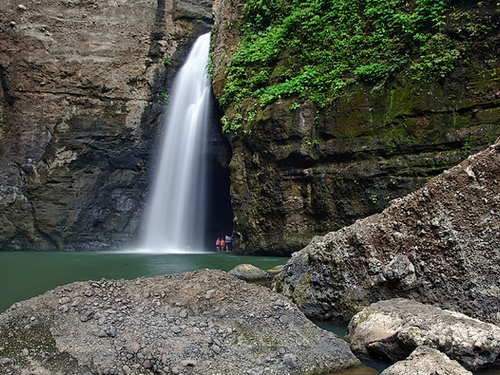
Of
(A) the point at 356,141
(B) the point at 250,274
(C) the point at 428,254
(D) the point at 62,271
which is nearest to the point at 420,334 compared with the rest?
(C) the point at 428,254

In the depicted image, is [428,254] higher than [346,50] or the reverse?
the reverse

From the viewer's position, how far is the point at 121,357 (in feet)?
12.5

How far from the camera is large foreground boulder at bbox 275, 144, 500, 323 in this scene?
4.94 metres

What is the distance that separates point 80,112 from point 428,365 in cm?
1823

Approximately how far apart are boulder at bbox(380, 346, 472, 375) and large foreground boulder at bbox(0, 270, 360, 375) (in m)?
0.80

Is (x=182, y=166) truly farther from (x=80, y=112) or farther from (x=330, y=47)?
(x=330, y=47)

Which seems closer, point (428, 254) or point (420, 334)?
point (420, 334)

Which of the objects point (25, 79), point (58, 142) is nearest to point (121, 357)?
point (58, 142)

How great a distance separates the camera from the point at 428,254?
5.25 m

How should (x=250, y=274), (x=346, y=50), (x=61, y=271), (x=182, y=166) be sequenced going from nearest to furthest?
(x=250, y=274), (x=61, y=271), (x=346, y=50), (x=182, y=166)

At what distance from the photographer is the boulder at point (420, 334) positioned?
12.4ft

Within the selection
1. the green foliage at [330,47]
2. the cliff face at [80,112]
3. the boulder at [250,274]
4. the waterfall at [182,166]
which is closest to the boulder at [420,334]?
the boulder at [250,274]

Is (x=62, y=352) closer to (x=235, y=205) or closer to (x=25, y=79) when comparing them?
(x=235, y=205)

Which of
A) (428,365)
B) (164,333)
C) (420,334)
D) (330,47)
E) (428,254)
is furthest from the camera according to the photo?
(330,47)
